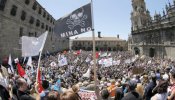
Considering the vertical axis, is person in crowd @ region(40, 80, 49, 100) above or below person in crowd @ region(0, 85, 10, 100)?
above

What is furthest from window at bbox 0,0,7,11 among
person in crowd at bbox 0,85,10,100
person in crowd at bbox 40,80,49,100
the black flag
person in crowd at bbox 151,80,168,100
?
person in crowd at bbox 151,80,168,100

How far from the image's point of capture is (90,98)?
8086 mm

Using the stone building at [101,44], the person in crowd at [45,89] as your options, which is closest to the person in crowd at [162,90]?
the person in crowd at [45,89]

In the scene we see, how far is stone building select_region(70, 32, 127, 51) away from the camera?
564 feet

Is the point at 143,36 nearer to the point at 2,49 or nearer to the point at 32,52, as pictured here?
the point at 2,49

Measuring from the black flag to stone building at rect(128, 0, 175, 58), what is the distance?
62.3 metres

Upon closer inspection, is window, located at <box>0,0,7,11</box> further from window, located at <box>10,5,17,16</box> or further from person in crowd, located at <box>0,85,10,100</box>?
person in crowd, located at <box>0,85,10,100</box>

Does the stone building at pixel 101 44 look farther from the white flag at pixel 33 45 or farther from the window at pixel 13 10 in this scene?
the white flag at pixel 33 45

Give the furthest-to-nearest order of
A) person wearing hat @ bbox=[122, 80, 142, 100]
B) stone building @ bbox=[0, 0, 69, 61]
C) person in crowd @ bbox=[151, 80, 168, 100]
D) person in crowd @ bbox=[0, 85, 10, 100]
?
stone building @ bbox=[0, 0, 69, 61] < person in crowd @ bbox=[0, 85, 10, 100] < person in crowd @ bbox=[151, 80, 168, 100] < person wearing hat @ bbox=[122, 80, 142, 100]

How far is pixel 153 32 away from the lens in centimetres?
8362

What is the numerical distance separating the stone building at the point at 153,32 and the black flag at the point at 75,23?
205 ft

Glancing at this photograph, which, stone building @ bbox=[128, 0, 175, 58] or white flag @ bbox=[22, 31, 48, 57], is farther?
stone building @ bbox=[128, 0, 175, 58]

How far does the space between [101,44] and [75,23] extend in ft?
536

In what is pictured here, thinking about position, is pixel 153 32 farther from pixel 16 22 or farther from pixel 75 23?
pixel 75 23
